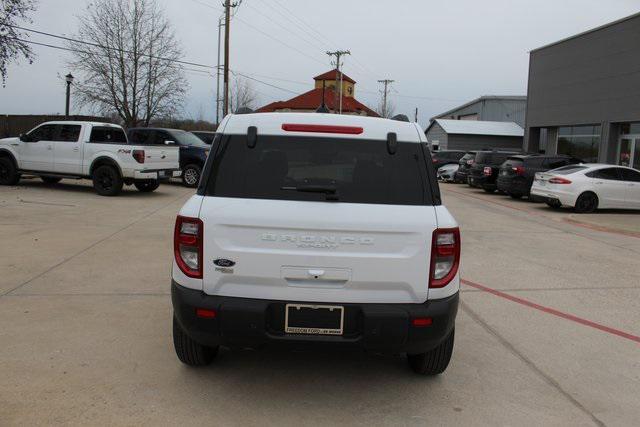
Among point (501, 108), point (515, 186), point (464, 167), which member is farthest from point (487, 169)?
point (501, 108)

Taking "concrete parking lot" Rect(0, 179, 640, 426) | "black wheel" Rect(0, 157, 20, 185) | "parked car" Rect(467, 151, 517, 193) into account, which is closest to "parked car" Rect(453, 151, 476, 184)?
"parked car" Rect(467, 151, 517, 193)

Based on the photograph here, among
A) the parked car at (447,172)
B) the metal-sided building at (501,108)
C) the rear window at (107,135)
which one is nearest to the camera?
the rear window at (107,135)

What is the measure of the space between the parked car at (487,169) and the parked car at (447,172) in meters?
5.63

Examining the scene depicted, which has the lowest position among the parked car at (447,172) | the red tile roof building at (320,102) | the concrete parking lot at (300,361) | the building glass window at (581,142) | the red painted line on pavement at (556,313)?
the concrete parking lot at (300,361)

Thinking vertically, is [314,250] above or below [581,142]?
below

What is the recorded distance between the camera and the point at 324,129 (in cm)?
355

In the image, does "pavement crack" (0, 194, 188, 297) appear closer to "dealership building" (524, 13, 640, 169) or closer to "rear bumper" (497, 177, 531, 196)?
"rear bumper" (497, 177, 531, 196)

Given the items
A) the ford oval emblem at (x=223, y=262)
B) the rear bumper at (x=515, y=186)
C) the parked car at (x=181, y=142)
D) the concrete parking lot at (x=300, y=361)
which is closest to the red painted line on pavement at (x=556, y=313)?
the concrete parking lot at (x=300, y=361)

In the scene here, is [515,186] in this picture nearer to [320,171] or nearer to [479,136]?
Answer: [320,171]

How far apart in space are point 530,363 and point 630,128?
76.7 feet

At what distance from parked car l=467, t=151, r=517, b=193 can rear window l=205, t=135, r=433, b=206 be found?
18.1 meters

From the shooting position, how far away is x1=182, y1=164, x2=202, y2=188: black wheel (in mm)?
18203

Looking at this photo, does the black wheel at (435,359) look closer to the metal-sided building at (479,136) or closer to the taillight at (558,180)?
the taillight at (558,180)

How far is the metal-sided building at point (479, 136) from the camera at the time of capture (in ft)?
142
